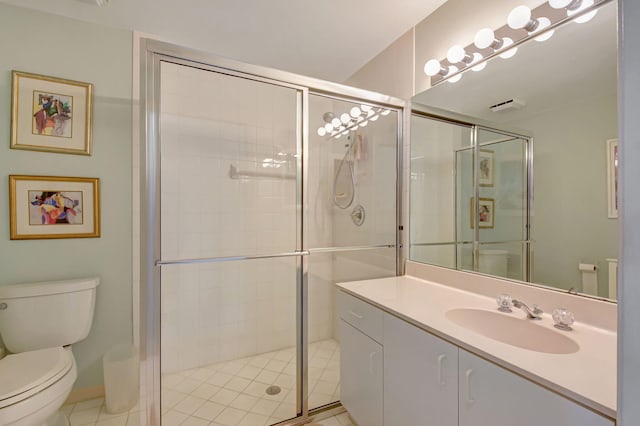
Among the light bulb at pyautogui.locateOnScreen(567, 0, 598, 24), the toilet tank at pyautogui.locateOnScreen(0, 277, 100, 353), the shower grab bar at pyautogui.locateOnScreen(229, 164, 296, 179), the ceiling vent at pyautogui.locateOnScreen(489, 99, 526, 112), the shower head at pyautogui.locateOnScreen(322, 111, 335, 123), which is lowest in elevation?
the toilet tank at pyautogui.locateOnScreen(0, 277, 100, 353)

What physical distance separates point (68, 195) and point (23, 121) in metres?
0.50

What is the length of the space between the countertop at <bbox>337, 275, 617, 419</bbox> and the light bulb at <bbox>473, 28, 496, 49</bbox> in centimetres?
128

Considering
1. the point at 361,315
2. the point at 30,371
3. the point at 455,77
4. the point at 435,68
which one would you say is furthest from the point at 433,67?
the point at 30,371

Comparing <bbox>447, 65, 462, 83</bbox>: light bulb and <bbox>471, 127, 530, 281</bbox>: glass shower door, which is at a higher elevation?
<bbox>447, 65, 462, 83</bbox>: light bulb

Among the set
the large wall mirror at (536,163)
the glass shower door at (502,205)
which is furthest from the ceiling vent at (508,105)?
the glass shower door at (502,205)

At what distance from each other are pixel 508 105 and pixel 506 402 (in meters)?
1.27

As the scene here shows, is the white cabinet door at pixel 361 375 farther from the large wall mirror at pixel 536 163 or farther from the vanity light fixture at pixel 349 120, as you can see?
the vanity light fixture at pixel 349 120

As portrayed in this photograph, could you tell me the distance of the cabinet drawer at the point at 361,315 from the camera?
4.56 feet

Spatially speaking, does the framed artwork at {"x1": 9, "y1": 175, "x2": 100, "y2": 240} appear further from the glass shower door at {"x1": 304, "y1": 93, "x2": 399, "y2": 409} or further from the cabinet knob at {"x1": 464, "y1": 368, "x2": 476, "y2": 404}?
the cabinet knob at {"x1": 464, "y1": 368, "x2": 476, "y2": 404}

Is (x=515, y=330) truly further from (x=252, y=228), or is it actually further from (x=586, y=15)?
(x=252, y=228)

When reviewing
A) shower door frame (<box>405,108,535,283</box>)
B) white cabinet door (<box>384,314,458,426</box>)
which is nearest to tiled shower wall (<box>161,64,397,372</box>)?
shower door frame (<box>405,108,535,283</box>)

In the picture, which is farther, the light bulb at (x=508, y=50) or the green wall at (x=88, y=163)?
the green wall at (x=88, y=163)

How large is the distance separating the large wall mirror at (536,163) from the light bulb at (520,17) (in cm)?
10

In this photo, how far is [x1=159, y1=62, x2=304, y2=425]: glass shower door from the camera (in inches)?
62.8
